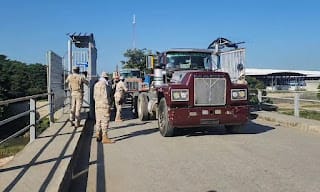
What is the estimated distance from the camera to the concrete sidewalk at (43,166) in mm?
5844

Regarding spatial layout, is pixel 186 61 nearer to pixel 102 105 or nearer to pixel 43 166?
pixel 102 105

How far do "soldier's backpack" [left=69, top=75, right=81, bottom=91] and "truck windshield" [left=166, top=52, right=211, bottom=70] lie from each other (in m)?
3.08

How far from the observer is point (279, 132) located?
13281 mm

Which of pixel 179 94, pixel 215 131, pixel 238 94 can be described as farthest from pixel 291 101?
pixel 179 94

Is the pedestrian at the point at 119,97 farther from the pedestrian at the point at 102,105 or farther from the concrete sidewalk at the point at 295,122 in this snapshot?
the pedestrian at the point at 102,105

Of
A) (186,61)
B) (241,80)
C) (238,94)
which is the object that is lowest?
(238,94)

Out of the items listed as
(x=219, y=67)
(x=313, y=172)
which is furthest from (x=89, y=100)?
(x=313, y=172)

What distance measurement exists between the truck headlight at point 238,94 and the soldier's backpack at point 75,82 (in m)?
4.52

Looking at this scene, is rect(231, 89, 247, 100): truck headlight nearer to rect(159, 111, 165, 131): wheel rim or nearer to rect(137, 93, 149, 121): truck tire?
rect(159, 111, 165, 131): wheel rim

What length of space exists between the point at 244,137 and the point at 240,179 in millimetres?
5106

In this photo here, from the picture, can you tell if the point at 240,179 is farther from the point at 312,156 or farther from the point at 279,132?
the point at 279,132

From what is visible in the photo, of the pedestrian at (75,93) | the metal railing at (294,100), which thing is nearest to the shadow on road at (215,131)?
the metal railing at (294,100)

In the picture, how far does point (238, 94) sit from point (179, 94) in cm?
173

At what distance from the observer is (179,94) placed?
11.7 meters
